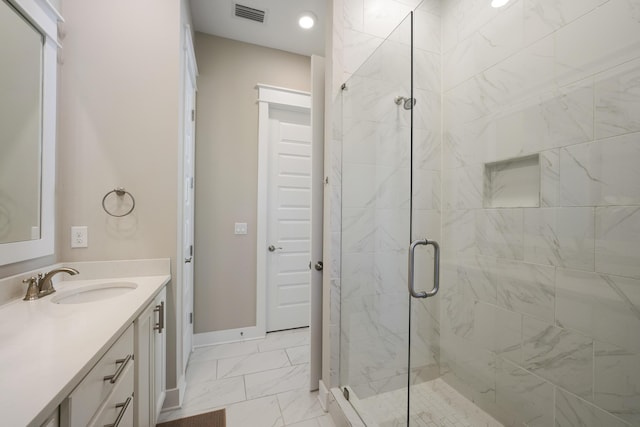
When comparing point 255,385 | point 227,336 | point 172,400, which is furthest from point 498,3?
point 227,336

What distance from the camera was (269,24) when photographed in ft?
7.93

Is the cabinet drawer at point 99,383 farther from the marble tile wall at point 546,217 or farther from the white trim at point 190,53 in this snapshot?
the white trim at point 190,53

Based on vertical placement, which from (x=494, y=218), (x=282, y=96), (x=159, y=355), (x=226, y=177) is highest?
(x=282, y=96)

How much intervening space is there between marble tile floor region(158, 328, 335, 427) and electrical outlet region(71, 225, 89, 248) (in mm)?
1186

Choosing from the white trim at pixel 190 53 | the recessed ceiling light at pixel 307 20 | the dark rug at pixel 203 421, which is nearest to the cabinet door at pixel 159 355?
the dark rug at pixel 203 421

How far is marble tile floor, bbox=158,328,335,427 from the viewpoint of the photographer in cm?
163

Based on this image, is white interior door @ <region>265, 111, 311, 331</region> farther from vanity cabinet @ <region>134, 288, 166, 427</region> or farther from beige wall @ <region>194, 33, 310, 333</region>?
vanity cabinet @ <region>134, 288, 166, 427</region>

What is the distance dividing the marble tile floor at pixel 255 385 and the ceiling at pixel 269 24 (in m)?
3.06

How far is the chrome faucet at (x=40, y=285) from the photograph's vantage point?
1.18 meters

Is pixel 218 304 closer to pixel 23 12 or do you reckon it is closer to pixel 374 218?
pixel 374 218

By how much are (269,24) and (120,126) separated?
5.46ft

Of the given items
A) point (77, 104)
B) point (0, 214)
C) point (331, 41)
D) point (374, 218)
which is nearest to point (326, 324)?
point (374, 218)

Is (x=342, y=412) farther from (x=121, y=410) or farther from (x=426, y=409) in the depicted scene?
(x=121, y=410)

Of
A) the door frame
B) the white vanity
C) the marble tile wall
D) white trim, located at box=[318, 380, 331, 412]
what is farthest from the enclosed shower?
the door frame
